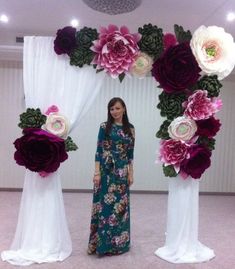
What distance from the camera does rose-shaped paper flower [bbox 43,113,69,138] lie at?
2.70m

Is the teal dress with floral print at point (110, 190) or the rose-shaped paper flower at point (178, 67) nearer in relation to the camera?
the rose-shaped paper flower at point (178, 67)

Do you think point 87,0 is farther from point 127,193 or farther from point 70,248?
point 70,248

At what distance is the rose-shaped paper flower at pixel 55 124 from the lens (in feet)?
8.85

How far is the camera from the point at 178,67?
268 centimetres

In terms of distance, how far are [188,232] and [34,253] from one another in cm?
130

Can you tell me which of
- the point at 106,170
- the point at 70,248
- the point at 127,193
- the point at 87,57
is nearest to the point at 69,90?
the point at 87,57

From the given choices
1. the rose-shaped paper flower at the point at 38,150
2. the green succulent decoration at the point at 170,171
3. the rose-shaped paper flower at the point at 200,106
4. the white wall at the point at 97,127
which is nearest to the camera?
the rose-shaped paper flower at the point at 38,150

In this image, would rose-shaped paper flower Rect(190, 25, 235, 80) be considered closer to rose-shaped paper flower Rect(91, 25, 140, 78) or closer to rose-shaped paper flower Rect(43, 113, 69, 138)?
rose-shaped paper flower Rect(91, 25, 140, 78)

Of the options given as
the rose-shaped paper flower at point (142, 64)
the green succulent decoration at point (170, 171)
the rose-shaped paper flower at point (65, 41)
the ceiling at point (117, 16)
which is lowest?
the green succulent decoration at point (170, 171)

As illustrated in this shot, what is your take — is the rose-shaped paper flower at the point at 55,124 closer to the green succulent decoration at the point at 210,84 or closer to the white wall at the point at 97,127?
the green succulent decoration at the point at 210,84

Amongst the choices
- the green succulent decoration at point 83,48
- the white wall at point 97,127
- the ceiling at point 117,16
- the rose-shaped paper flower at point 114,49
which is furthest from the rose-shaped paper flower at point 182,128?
the white wall at point 97,127

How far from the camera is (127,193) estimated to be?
2932mm

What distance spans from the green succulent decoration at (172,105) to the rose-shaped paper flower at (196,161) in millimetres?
312

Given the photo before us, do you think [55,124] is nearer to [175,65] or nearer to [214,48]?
[175,65]
